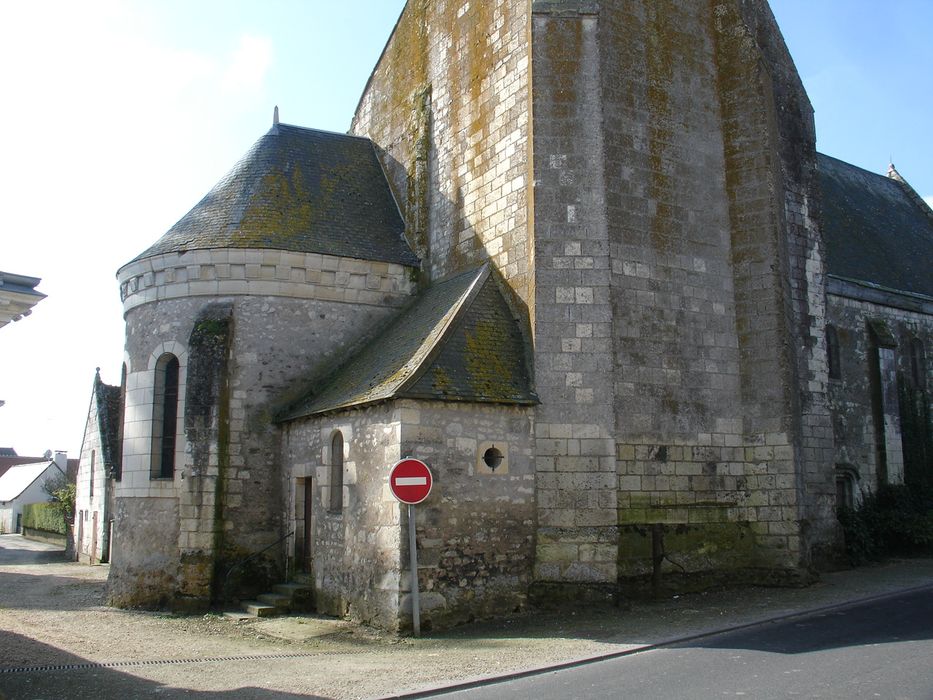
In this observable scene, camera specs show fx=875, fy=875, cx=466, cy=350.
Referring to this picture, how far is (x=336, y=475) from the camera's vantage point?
14109mm

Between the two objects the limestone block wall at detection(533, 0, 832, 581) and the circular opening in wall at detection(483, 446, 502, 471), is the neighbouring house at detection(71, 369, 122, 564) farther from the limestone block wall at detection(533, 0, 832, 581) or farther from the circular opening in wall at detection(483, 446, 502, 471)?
the limestone block wall at detection(533, 0, 832, 581)

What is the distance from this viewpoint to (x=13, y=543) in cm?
3716

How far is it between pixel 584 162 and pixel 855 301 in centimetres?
1087

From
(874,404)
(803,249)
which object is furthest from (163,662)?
(874,404)

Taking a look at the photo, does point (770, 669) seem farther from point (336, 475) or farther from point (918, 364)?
point (918, 364)

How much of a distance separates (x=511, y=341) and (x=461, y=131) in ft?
16.3

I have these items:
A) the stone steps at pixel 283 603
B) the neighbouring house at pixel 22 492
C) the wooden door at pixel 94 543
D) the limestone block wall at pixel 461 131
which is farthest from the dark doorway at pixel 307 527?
the neighbouring house at pixel 22 492

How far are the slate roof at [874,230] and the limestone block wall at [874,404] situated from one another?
0.98m

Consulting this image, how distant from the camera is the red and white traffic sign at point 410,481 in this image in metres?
11.4

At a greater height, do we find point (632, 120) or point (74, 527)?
point (632, 120)

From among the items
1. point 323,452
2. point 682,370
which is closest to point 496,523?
point 323,452

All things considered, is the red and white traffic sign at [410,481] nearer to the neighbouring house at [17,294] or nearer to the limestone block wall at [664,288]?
the limestone block wall at [664,288]

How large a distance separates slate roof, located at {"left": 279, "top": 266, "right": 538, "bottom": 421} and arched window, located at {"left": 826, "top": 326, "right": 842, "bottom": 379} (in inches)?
395

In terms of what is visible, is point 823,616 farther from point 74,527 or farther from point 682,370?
point 74,527
